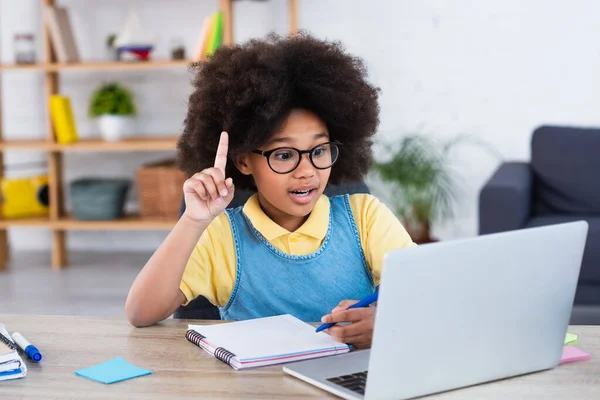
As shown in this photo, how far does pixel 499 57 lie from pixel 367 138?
2670 millimetres

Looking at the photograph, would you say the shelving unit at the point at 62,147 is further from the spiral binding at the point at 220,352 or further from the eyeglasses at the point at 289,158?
the spiral binding at the point at 220,352

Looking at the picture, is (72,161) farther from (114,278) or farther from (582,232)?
(582,232)

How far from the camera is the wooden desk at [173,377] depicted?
1.09m

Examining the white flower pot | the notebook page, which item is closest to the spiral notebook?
the notebook page

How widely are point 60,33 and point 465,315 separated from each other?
138 inches

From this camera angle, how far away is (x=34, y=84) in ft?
15.1

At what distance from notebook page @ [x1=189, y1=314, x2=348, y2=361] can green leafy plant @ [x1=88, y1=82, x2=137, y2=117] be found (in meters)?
3.02

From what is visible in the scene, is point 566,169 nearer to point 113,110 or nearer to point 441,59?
point 441,59

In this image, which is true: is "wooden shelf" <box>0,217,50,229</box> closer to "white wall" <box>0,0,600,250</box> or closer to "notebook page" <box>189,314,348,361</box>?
"white wall" <box>0,0,600,250</box>

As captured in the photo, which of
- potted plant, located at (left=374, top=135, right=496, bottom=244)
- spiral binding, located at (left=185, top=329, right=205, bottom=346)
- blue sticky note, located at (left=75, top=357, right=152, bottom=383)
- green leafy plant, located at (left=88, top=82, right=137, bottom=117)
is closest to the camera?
blue sticky note, located at (left=75, top=357, right=152, bottom=383)

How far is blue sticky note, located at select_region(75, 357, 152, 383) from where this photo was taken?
1142 millimetres

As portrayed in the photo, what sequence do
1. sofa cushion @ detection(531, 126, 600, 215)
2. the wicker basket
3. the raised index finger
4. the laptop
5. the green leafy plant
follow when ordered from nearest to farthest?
the laptop
the raised index finger
sofa cushion @ detection(531, 126, 600, 215)
the wicker basket
the green leafy plant

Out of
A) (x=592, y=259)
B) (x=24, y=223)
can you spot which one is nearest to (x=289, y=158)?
(x=592, y=259)

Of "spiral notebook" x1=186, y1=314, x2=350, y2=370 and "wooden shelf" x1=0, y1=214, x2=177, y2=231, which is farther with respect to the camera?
"wooden shelf" x1=0, y1=214, x2=177, y2=231
